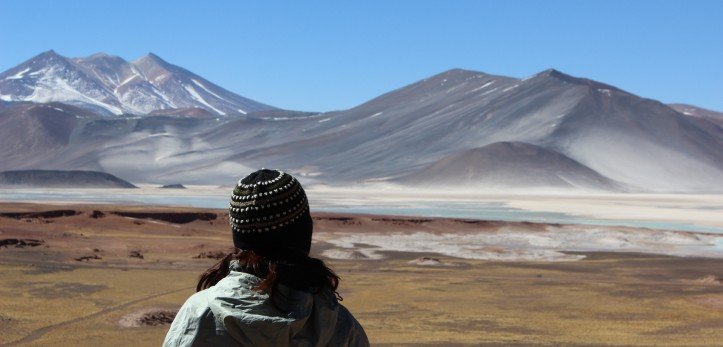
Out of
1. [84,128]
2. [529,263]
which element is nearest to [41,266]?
[529,263]

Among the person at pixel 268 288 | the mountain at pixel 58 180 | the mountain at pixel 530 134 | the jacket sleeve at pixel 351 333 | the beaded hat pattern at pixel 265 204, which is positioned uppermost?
the mountain at pixel 530 134

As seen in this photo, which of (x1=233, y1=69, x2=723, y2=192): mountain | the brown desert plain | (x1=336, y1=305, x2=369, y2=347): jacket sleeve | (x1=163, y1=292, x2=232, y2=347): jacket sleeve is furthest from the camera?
(x1=233, y1=69, x2=723, y2=192): mountain

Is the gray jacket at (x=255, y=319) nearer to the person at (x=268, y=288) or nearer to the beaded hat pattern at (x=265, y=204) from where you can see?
the person at (x=268, y=288)

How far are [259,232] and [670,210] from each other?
65.4 metres

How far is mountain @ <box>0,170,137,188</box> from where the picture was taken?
102125 millimetres

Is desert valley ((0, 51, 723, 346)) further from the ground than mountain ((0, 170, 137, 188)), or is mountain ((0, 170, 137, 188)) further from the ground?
mountain ((0, 170, 137, 188))

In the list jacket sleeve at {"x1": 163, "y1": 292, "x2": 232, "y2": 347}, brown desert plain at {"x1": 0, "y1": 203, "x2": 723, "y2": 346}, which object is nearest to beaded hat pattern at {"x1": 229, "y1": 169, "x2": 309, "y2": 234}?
jacket sleeve at {"x1": 163, "y1": 292, "x2": 232, "y2": 347}

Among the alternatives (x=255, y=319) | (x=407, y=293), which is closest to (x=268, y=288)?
(x=255, y=319)

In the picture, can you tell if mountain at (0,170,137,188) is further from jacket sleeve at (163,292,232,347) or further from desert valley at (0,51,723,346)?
jacket sleeve at (163,292,232,347)

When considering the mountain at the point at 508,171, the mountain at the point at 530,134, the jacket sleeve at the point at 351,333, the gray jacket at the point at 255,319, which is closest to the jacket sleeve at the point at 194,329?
the gray jacket at the point at 255,319

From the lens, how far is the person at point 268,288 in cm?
274

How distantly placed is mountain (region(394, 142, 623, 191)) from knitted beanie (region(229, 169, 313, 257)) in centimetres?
10010

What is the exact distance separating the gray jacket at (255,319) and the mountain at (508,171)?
329ft

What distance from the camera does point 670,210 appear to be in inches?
2586
